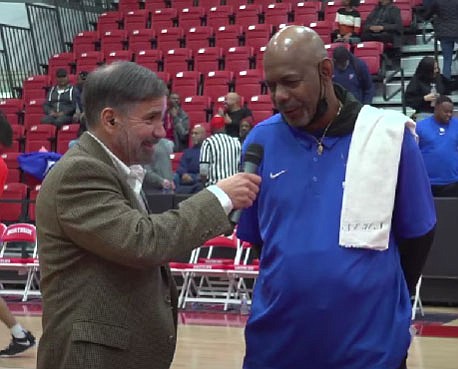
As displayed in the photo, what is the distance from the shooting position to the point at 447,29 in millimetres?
12070

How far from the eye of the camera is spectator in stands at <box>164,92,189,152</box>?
1218 centimetres

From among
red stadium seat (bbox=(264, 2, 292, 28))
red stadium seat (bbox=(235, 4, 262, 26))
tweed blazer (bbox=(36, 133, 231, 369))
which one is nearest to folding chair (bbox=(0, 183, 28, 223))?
red stadium seat (bbox=(264, 2, 292, 28))

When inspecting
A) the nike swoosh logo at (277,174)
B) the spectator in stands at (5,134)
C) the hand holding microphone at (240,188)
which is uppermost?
the hand holding microphone at (240,188)

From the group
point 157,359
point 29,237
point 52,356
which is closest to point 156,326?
point 157,359

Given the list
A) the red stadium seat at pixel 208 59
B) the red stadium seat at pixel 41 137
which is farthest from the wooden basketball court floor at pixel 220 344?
the red stadium seat at pixel 208 59

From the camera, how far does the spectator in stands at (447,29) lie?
12.0 m

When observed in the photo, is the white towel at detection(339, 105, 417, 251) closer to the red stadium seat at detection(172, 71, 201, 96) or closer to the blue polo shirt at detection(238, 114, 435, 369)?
the blue polo shirt at detection(238, 114, 435, 369)

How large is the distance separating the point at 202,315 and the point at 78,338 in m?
6.32

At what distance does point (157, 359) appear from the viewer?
8.00 feet

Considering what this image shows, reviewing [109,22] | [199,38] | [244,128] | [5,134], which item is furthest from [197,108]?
[5,134]

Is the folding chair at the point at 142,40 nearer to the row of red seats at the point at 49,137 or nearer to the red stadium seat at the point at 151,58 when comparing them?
the red stadium seat at the point at 151,58

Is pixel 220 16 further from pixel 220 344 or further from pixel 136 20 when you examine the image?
pixel 220 344

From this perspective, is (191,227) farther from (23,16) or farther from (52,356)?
(23,16)

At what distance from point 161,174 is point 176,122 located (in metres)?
2.11
